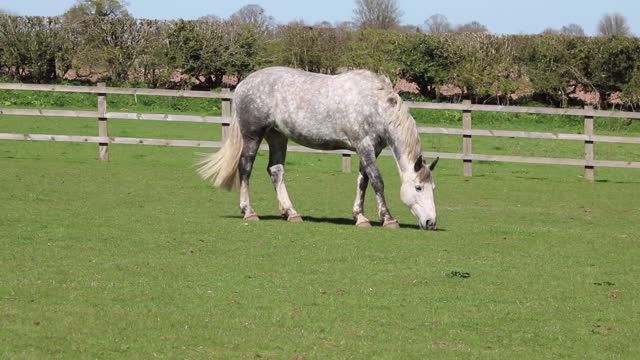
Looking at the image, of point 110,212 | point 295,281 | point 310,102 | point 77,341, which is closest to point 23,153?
point 110,212

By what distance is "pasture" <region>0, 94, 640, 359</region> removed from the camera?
7402 mm

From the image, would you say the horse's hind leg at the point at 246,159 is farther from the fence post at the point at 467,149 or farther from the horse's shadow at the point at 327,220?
the fence post at the point at 467,149

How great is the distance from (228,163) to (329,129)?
1.39m

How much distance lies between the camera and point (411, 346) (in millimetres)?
7340

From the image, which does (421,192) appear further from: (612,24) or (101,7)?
(612,24)

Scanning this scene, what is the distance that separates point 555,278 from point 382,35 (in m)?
26.4

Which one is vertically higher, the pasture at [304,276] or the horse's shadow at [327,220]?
the pasture at [304,276]

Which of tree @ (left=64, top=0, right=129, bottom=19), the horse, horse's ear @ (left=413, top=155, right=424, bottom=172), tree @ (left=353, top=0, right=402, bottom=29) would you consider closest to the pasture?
the horse

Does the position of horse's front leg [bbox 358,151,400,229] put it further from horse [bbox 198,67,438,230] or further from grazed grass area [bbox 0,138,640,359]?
grazed grass area [bbox 0,138,640,359]

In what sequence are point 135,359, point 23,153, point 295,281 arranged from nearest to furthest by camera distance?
point 135,359
point 295,281
point 23,153

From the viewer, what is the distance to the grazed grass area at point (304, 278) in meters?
7.39

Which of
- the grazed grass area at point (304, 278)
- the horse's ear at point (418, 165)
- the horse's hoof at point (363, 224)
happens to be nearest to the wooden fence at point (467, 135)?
the grazed grass area at point (304, 278)

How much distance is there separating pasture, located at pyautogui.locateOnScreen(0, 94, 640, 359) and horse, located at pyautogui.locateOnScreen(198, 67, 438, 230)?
398mm

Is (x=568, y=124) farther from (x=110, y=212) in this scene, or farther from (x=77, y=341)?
(x=77, y=341)
